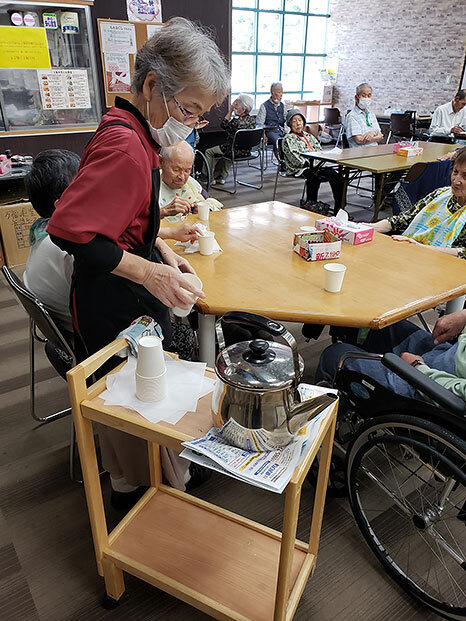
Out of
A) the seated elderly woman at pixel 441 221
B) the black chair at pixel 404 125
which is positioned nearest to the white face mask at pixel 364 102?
the black chair at pixel 404 125

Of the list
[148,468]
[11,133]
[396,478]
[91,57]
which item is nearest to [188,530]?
[148,468]

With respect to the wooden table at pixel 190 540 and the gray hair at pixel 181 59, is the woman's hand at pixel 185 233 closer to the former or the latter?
the gray hair at pixel 181 59

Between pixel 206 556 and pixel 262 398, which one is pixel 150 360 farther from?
pixel 206 556

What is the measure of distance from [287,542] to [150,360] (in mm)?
472

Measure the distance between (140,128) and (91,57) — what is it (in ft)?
13.3

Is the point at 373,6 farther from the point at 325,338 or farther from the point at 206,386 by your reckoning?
the point at 206,386

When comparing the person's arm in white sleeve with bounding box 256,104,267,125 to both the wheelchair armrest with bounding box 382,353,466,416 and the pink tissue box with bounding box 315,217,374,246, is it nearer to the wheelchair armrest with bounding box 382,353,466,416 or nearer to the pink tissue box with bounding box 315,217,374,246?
the pink tissue box with bounding box 315,217,374,246

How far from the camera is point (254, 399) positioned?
2.82 ft

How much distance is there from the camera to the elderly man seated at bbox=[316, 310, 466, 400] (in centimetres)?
131

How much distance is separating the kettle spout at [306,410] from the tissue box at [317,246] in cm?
109

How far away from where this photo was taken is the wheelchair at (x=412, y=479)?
1163 mm

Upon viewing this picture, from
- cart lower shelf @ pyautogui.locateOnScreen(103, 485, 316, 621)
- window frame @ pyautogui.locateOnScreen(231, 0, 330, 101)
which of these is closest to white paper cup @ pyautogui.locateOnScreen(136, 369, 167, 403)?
cart lower shelf @ pyautogui.locateOnScreen(103, 485, 316, 621)

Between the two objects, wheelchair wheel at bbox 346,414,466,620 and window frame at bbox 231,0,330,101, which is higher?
window frame at bbox 231,0,330,101

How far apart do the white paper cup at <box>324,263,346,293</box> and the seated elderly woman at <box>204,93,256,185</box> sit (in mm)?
4469
